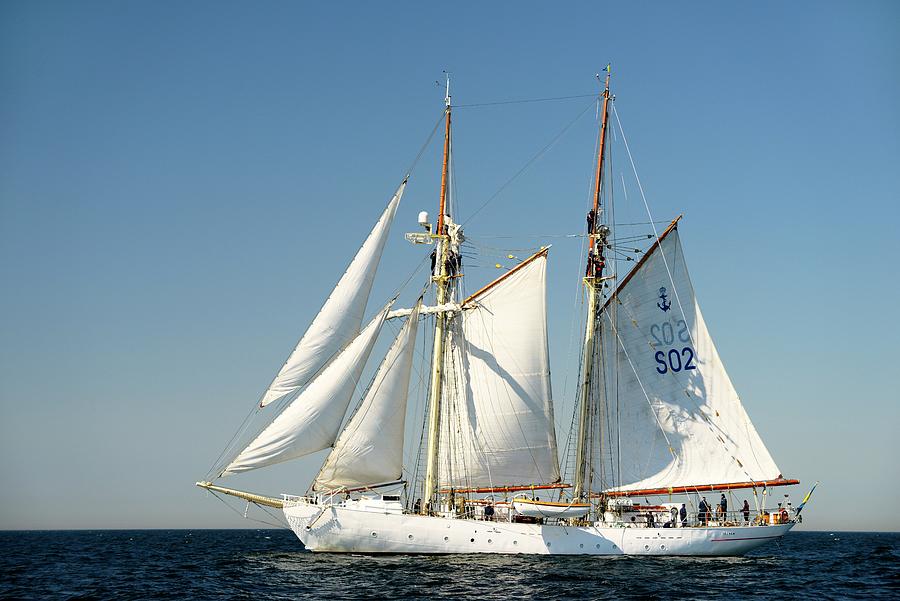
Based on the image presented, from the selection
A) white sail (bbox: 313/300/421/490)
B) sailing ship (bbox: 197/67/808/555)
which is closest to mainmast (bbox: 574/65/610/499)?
sailing ship (bbox: 197/67/808/555)

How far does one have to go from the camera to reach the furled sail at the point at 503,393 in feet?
169

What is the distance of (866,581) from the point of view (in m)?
46.0

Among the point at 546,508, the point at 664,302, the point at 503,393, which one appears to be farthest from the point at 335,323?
the point at 664,302

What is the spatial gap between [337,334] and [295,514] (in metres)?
10.3

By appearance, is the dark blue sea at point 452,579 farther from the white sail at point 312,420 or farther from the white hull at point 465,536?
the white sail at point 312,420

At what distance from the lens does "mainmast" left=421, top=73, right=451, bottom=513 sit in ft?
170

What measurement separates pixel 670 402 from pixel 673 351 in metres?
3.00

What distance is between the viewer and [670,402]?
5144cm

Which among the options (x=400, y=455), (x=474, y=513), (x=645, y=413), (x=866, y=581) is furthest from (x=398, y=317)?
(x=866, y=581)

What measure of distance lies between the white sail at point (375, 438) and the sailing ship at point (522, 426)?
0.08 metres

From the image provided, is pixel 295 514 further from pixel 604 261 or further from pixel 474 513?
pixel 604 261

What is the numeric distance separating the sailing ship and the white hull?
0.08 meters

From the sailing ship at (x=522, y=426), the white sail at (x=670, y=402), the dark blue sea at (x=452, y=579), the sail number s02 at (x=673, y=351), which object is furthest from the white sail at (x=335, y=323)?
the sail number s02 at (x=673, y=351)

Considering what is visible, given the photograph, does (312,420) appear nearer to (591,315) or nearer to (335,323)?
(335,323)
